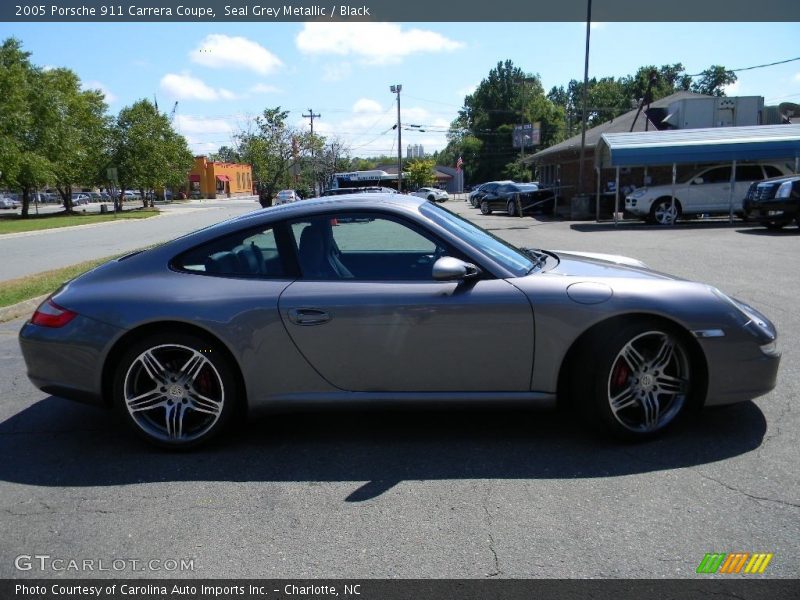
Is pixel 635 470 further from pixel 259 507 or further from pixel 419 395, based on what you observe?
pixel 259 507

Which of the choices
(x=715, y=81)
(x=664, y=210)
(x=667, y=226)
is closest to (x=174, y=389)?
(x=667, y=226)

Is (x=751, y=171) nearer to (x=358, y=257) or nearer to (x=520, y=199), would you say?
(x=520, y=199)

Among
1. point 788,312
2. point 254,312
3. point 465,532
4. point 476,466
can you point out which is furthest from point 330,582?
point 788,312

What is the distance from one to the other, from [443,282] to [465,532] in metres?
1.37

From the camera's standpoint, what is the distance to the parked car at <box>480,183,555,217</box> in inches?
1198

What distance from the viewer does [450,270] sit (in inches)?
139

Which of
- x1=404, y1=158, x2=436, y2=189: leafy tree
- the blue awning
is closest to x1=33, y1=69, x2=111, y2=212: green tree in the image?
x1=404, y1=158, x2=436, y2=189: leafy tree

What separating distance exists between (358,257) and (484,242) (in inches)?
33.3

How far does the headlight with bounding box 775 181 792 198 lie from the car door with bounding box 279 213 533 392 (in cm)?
1674

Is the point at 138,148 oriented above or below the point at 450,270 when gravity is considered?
above

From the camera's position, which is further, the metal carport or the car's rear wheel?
the car's rear wheel

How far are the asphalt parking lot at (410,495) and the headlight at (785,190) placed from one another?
14.9 meters
